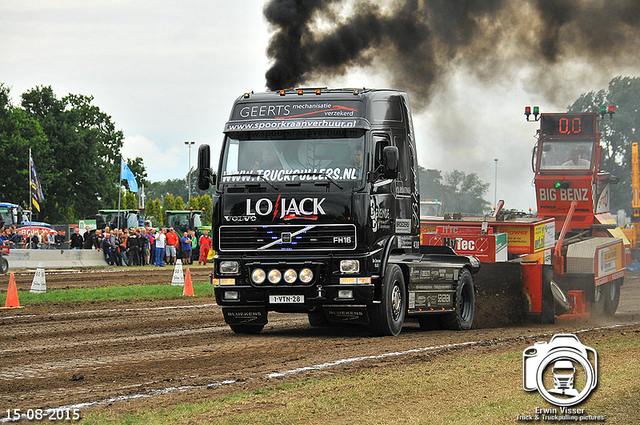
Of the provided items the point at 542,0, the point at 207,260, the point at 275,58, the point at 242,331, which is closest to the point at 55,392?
the point at 242,331

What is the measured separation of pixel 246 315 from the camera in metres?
12.0

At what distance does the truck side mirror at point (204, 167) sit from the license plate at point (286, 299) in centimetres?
190

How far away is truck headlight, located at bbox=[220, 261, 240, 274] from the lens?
37.7ft

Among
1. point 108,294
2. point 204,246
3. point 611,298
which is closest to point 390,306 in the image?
point 611,298

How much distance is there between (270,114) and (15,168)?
205ft

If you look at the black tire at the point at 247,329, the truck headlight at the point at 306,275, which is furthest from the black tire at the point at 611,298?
the truck headlight at the point at 306,275

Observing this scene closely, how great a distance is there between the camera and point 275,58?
53.3 ft

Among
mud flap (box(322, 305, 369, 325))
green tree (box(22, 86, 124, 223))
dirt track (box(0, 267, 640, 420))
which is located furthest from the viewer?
green tree (box(22, 86, 124, 223))

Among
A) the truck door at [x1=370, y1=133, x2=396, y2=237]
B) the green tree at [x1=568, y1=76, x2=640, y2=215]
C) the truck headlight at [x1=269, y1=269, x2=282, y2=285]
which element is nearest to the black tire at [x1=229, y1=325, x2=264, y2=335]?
the truck headlight at [x1=269, y1=269, x2=282, y2=285]

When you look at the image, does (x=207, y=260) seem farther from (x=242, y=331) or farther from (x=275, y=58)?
(x=242, y=331)

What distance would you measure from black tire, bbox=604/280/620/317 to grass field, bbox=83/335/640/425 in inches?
349

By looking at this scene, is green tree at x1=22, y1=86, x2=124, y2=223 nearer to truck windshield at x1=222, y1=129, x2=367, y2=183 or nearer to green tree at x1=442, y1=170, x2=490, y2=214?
green tree at x1=442, y1=170, x2=490, y2=214

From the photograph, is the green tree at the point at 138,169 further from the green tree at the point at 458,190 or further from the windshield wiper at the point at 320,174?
the windshield wiper at the point at 320,174

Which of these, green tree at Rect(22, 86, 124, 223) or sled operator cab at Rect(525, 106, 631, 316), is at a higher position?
green tree at Rect(22, 86, 124, 223)
